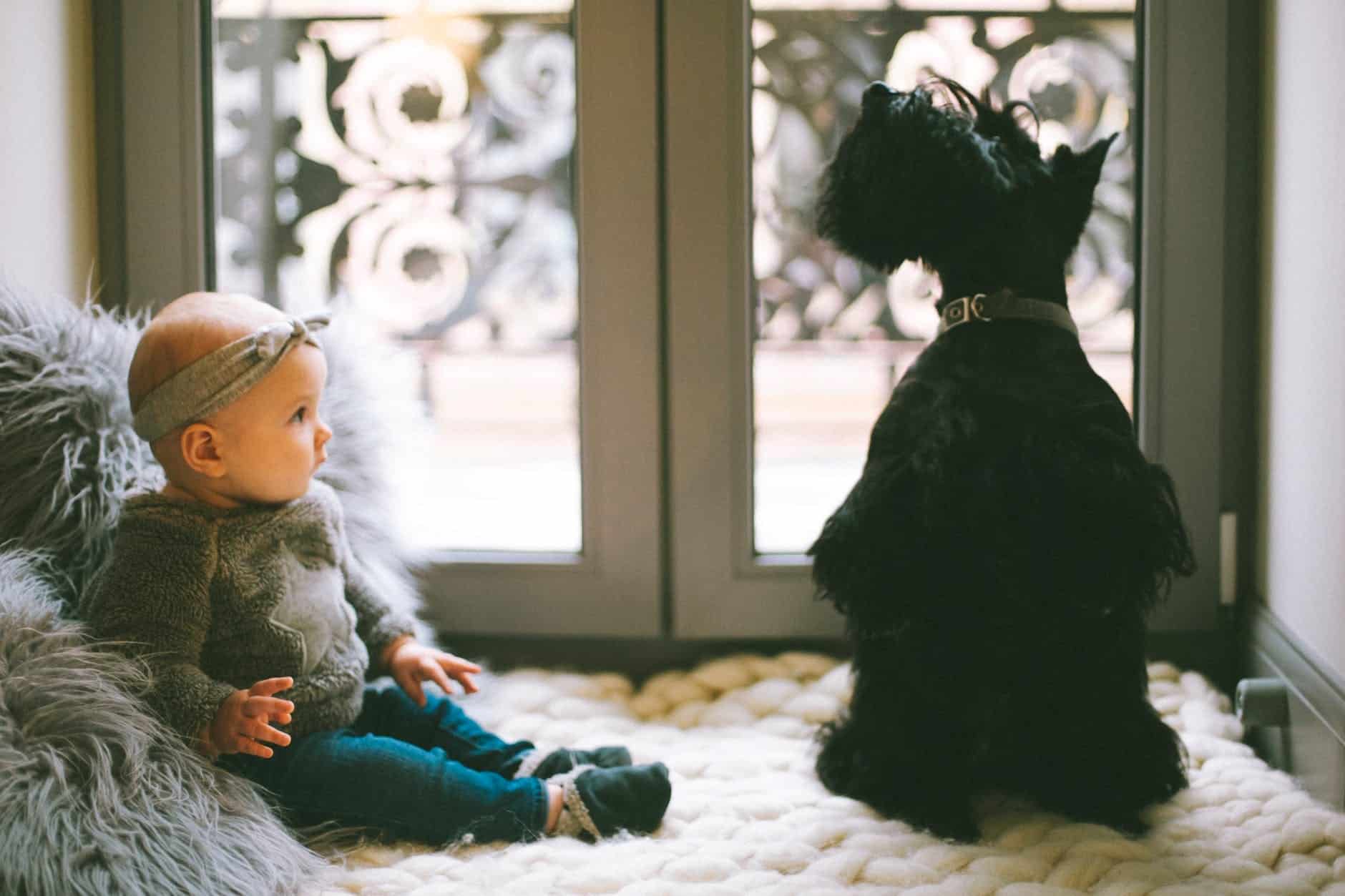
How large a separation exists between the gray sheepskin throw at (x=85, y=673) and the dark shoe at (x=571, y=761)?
22 cm

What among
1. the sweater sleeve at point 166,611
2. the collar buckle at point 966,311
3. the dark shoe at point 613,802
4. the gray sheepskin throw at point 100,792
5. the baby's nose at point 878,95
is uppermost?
the baby's nose at point 878,95

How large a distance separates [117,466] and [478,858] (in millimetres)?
495

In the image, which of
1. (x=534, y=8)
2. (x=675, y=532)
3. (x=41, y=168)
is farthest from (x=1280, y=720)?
(x=41, y=168)

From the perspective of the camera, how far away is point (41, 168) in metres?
1.29

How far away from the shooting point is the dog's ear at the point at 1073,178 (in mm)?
1021

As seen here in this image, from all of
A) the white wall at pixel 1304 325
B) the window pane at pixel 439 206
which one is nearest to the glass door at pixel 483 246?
the window pane at pixel 439 206

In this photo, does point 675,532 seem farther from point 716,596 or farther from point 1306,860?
point 1306,860

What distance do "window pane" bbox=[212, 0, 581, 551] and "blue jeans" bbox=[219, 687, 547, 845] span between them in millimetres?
401

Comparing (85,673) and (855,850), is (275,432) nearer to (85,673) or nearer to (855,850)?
(85,673)

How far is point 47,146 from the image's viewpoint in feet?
4.28

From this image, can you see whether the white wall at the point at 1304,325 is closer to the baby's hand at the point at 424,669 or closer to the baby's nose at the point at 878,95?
the baby's nose at the point at 878,95

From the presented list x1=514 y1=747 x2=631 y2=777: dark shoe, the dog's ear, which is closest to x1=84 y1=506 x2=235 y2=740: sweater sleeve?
x1=514 y1=747 x2=631 y2=777: dark shoe

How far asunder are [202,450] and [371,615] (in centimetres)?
24

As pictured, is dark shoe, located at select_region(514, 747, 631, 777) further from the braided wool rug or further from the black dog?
the black dog
